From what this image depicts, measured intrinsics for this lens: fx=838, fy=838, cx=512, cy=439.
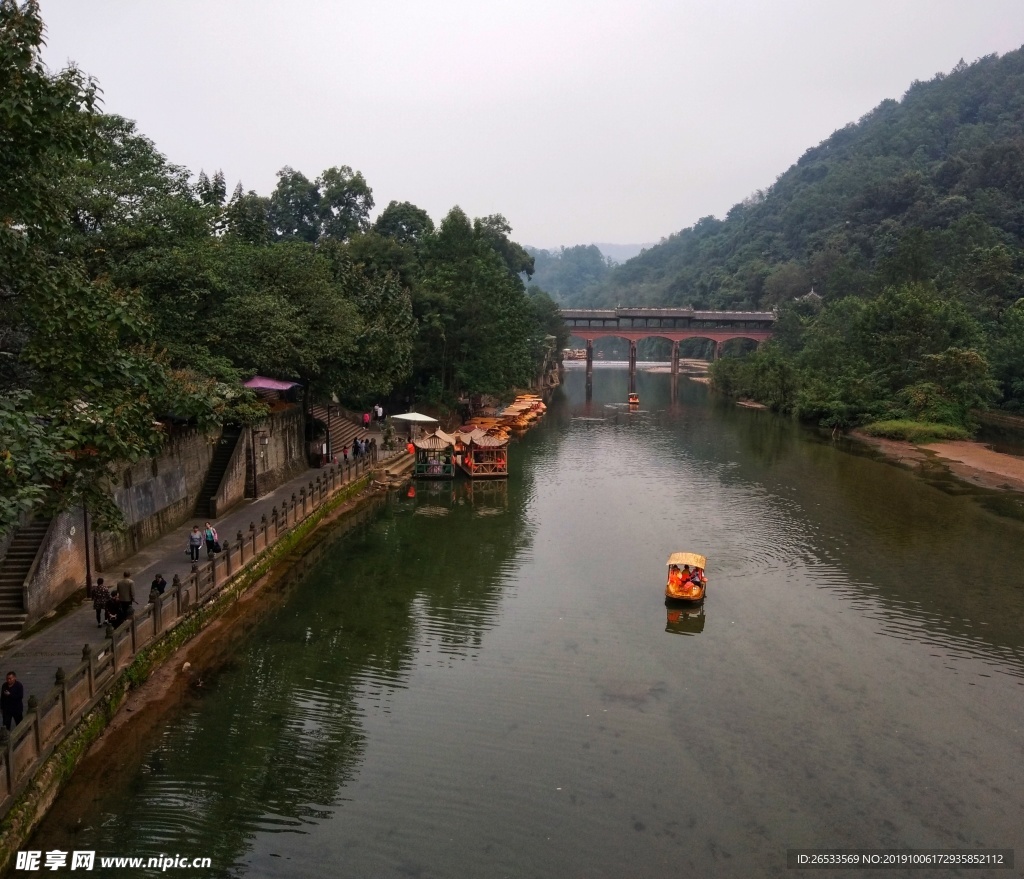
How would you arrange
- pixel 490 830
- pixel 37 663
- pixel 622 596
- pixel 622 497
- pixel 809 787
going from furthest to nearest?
pixel 622 497 < pixel 622 596 < pixel 37 663 < pixel 809 787 < pixel 490 830

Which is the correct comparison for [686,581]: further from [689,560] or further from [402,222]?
[402,222]

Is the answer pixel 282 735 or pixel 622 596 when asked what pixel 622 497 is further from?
pixel 282 735

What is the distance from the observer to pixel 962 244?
273 feet

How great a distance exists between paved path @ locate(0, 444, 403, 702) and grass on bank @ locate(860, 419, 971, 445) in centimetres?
4385

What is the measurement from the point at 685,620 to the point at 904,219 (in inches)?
4217

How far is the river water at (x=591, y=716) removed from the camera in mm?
13312

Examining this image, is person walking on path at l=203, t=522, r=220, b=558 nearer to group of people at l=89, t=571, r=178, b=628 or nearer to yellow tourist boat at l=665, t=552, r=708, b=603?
group of people at l=89, t=571, r=178, b=628

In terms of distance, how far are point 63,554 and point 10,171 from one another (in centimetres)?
992

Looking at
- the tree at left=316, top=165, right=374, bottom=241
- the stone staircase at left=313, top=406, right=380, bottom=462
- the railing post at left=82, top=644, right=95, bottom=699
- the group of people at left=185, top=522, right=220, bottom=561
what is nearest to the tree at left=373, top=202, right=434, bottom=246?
the tree at left=316, top=165, right=374, bottom=241

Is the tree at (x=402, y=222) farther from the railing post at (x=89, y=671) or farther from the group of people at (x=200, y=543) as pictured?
the railing post at (x=89, y=671)

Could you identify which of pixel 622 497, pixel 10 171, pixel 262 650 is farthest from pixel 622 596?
pixel 10 171

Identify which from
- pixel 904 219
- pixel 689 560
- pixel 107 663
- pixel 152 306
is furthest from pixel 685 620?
pixel 904 219

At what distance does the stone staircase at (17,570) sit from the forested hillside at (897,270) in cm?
5492

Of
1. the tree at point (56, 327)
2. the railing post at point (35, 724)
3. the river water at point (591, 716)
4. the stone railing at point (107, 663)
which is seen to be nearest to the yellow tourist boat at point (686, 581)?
the river water at point (591, 716)
